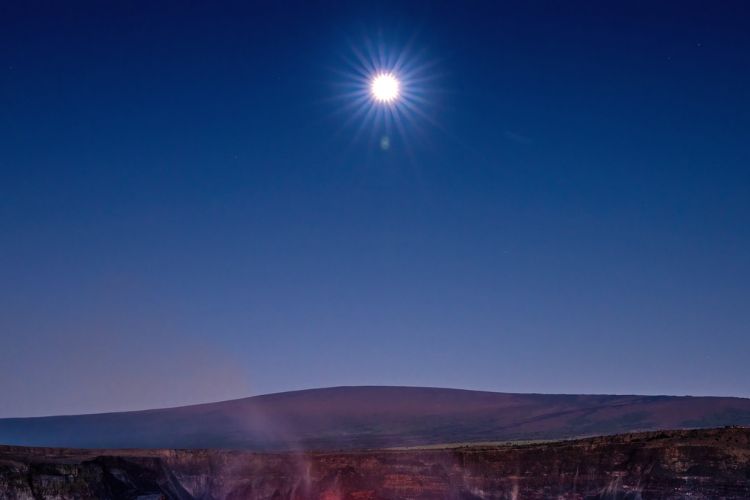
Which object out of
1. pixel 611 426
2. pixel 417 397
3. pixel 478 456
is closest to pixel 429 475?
pixel 478 456

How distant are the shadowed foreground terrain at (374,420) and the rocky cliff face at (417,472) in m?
49.7

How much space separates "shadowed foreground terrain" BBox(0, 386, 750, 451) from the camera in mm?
104812

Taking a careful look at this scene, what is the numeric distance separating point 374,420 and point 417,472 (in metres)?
94.5

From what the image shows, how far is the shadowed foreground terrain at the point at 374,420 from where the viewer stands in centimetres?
10481

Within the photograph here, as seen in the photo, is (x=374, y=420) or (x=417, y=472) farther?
(x=374, y=420)

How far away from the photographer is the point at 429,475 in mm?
41750

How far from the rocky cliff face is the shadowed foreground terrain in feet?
163

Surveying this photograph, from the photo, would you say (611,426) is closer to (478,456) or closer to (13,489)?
(478,456)

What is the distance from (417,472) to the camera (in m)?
42.2

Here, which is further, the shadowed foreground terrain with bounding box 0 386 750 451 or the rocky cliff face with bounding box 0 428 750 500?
the shadowed foreground terrain with bounding box 0 386 750 451

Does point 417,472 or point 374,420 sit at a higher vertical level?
point 374,420

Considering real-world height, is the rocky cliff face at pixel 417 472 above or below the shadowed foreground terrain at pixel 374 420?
below

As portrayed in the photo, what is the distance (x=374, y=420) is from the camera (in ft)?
443

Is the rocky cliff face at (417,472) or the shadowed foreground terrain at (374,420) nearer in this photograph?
the rocky cliff face at (417,472)
